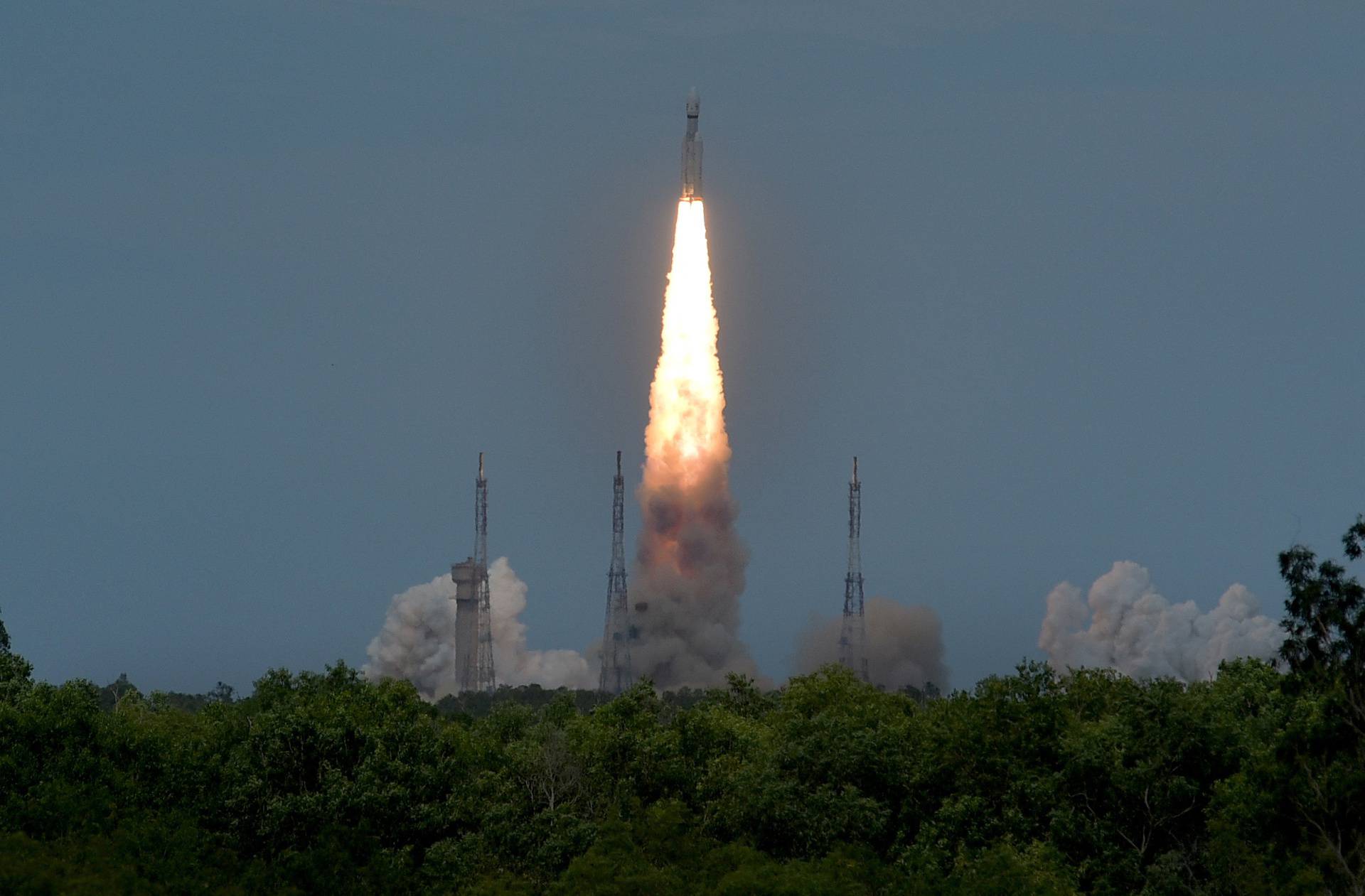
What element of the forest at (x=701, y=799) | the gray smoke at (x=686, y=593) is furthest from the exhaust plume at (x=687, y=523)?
the forest at (x=701, y=799)

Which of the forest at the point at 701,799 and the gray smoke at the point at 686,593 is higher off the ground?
the gray smoke at the point at 686,593

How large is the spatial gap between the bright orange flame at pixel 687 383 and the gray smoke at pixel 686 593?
2.81 metres

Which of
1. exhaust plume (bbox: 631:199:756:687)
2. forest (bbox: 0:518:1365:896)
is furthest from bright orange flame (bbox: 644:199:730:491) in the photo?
forest (bbox: 0:518:1365:896)

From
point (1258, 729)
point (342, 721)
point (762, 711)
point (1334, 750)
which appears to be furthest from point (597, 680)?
point (1334, 750)

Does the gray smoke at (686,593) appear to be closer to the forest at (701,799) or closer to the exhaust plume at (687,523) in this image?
the exhaust plume at (687,523)

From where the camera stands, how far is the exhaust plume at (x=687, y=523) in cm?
16038

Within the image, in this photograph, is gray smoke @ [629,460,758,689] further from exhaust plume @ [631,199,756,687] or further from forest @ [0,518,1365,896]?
forest @ [0,518,1365,896]

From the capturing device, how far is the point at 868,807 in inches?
3602

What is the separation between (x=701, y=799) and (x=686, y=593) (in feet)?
253

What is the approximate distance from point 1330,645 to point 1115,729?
1583 centimetres

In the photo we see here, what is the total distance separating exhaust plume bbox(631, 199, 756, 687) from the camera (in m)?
160

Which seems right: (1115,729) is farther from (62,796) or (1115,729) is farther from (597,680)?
(597,680)

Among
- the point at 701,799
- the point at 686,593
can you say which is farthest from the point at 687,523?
the point at 701,799

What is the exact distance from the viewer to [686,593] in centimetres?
17250
